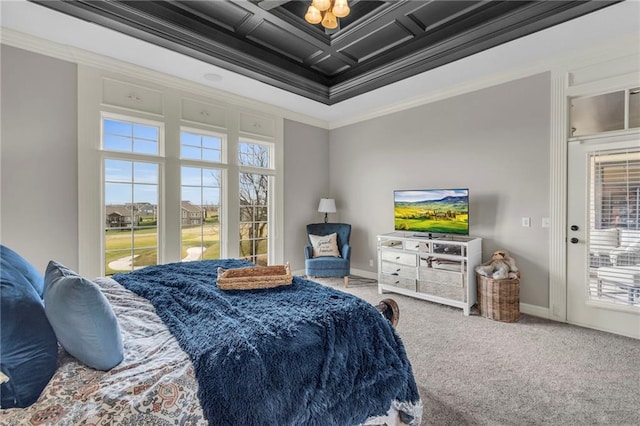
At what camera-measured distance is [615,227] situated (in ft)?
9.25

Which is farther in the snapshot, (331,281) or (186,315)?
(331,281)

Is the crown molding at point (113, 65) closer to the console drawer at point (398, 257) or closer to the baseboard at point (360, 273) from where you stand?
the baseboard at point (360, 273)

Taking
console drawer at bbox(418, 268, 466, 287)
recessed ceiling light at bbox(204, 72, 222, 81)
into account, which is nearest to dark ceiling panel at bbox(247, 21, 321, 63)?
recessed ceiling light at bbox(204, 72, 222, 81)

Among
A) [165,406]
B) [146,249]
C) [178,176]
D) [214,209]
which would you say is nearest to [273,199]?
[214,209]

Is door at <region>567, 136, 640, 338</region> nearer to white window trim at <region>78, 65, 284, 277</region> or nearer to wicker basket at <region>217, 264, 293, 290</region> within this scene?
wicker basket at <region>217, 264, 293, 290</region>

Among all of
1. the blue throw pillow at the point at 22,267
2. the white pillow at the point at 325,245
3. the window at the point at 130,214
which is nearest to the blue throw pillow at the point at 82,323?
the blue throw pillow at the point at 22,267

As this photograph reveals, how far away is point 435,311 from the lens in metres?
3.45

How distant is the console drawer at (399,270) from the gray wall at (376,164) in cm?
82

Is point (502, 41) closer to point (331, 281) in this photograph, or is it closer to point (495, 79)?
point (495, 79)

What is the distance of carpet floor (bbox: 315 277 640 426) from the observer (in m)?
1.76

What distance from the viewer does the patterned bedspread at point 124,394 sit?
93 cm

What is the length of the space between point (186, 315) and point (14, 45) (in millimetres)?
3376

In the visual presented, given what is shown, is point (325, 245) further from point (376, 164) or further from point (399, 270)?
point (376, 164)

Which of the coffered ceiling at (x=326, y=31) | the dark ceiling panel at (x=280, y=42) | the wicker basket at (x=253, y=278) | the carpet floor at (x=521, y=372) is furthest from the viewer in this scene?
the dark ceiling panel at (x=280, y=42)
